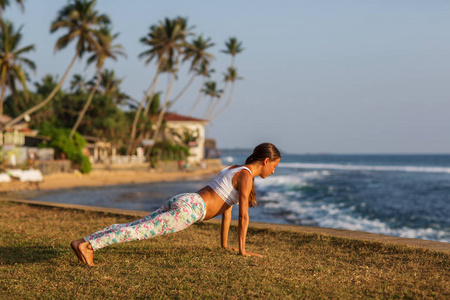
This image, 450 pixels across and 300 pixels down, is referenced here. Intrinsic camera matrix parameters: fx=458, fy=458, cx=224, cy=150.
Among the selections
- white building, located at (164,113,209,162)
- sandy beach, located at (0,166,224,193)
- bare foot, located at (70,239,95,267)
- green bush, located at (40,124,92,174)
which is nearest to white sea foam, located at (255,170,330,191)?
sandy beach, located at (0,166,224,193)

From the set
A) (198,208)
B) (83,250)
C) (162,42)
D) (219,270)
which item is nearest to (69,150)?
(162,42)

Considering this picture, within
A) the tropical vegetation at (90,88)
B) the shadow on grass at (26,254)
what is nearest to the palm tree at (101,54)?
the tropical vegetation at (90,88)

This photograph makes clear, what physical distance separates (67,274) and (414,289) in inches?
117

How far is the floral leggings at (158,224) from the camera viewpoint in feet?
13.5

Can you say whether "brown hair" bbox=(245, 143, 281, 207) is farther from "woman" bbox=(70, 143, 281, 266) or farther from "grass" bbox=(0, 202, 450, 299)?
"grass" bbox=(0, 202, 450, 299)

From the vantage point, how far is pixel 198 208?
440 cm

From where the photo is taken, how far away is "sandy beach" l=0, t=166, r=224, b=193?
23922mm

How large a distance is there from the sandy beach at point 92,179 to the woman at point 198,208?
19.2m

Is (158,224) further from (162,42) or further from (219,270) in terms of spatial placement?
(162,42)

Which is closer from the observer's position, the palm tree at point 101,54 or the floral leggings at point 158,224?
the floral leggings at point 158,224

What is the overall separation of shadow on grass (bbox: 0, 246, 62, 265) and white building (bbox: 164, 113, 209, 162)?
53.6m

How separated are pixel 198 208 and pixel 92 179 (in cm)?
3021

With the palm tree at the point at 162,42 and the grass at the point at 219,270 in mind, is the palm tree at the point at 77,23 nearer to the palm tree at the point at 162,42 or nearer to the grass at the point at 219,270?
the palm tree at the point at 162,42

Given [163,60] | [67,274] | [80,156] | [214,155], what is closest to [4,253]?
[67,274]
